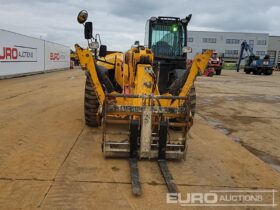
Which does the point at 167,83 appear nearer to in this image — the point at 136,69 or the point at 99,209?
the point at 136,69

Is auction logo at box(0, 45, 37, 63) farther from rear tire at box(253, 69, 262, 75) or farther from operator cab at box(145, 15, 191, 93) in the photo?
rear tire at box(253, 69, 262, 75)

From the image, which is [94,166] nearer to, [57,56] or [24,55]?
[24,55]

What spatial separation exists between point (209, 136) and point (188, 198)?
309cm

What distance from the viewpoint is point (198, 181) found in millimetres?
4410

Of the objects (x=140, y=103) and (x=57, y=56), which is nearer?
(x=140, y=103)

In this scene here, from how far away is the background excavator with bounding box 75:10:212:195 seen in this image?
4.94m

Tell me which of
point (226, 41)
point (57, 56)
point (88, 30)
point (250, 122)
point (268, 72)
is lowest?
point (250, 122)

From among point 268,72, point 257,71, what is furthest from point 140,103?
point 257,71

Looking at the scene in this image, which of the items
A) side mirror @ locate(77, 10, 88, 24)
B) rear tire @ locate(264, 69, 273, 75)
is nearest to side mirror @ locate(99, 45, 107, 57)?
side mirror @ locate(77, 10, 88, 24)

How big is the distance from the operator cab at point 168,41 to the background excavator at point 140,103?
3 centimetres

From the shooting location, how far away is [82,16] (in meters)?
5.70
